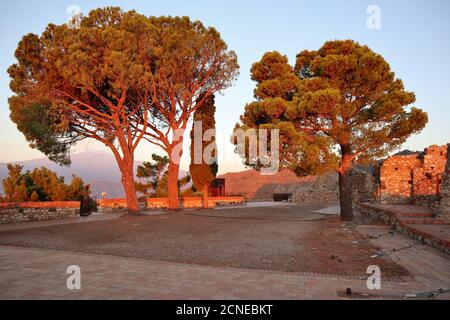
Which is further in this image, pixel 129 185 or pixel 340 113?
pixel 129 185

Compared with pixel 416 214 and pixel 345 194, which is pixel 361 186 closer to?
pixel 345 194

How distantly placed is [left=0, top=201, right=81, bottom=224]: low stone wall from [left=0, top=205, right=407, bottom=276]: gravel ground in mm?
3479

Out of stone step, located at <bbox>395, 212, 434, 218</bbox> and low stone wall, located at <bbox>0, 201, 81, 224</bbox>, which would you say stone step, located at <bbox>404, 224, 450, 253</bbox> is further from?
low stone wall, located at <bbox>0, 201, 81, 224</bbox>

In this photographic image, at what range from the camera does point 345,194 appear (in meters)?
15.7

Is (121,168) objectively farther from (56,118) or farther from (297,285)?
(297,285)

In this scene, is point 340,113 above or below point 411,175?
above

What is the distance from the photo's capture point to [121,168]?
19.3 m

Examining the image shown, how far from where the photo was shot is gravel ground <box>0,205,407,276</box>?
705 centimetres

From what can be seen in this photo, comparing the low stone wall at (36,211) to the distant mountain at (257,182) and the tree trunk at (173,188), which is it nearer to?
the tree trunk at (173,188)

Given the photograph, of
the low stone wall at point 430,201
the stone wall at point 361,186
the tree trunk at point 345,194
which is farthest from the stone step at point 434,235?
the stone wall at point 361,186

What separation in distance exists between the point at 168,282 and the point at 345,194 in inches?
491

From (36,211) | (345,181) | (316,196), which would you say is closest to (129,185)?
(36,211)

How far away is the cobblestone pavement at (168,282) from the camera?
4.63m
